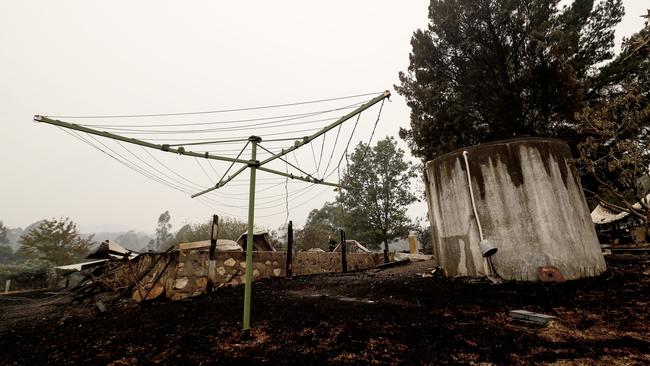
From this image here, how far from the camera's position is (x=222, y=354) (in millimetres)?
4051

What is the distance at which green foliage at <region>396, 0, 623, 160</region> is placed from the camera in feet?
49.7

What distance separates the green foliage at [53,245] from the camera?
96.8 feet

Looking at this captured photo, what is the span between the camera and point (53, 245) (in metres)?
29.9

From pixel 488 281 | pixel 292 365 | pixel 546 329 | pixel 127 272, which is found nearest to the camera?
pixel 292 365

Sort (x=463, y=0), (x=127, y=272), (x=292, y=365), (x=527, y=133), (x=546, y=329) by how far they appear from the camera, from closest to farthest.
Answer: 1. (x=292, y=365)
2. (x=546, y=329)
3. (x=127, y=272)
4. (x=527, y=133)
5. (x=463, y=0)

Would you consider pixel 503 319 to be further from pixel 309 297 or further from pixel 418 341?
pixel 309 297

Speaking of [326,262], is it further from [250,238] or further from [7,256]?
[7,256]

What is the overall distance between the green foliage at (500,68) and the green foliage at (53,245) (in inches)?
1432

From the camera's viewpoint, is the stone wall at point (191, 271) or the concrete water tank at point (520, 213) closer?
the concrete water tank at point (520, 213)

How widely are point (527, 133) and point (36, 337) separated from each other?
817 inches

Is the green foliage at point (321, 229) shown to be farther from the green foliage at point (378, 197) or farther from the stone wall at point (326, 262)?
the stone wall at point (326, 262)

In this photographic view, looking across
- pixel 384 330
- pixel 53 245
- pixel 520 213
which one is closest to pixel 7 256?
pixel 53 245

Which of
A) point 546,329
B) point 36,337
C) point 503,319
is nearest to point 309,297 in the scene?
point 503,319

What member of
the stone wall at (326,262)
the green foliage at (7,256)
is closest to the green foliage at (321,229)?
the stone wall at (326,262)
